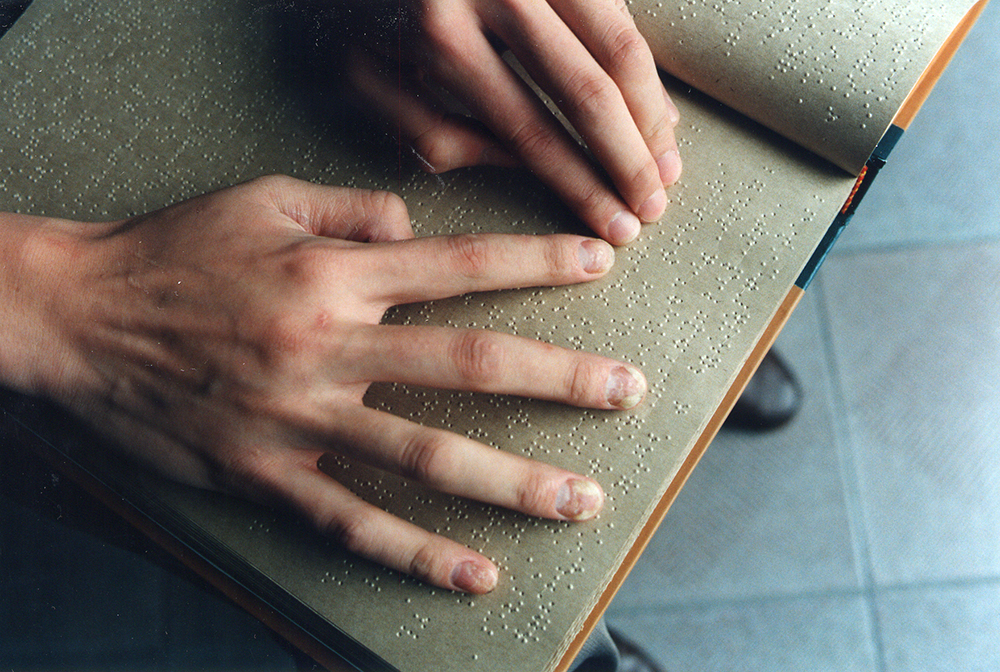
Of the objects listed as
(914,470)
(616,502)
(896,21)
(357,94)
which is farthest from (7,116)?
(914,470)

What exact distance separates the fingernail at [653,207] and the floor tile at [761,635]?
52 centimetres

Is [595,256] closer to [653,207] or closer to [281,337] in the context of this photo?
[653,207]

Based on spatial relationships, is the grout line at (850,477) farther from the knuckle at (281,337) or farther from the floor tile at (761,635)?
→ the knuckle at (281,337)

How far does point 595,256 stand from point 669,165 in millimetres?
80

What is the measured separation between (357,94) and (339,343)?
0.59 ft

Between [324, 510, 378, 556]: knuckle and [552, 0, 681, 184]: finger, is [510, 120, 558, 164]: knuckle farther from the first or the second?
[324, 510, 378, 556]: knuckle

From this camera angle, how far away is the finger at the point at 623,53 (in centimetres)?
42

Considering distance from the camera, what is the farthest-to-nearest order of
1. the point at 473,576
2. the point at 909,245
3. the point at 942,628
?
1. the point at 909,245
2. the point at 942,628
3. the point at 473,576

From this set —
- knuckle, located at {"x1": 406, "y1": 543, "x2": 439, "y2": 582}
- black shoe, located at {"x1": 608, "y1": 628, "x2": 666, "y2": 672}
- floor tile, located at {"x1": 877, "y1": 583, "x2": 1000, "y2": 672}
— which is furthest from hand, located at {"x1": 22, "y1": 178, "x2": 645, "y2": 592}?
floor tile, located at {"x1": 877, "y1": 583, "x2": 1000, "y2": 672}

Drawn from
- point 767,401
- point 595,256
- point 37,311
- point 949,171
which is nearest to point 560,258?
point 595,256

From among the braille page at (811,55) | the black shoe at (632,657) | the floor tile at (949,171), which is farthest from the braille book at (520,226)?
the floor tile at (949,171)

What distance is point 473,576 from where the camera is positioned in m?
0.38

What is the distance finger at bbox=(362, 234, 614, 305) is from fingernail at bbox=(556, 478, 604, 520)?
0.40 feet

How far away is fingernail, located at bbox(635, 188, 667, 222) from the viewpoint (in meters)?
0.43
